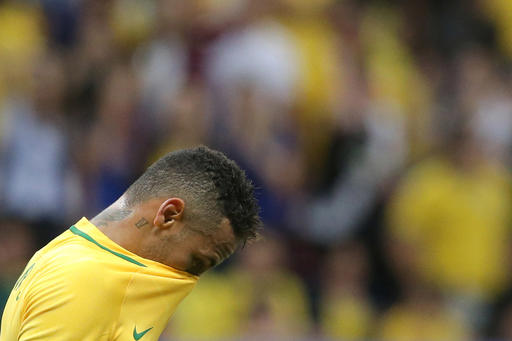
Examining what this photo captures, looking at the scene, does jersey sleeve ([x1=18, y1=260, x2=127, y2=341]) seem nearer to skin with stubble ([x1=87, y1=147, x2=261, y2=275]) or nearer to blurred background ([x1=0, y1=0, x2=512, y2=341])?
skin with stubble ([x1=87, y1=147, x2=261, y2=275])

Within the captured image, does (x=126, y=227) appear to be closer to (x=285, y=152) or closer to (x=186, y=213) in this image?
(x=186, y=213)

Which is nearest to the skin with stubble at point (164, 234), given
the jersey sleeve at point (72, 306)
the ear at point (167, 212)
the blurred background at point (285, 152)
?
the ear at point (167, 212)

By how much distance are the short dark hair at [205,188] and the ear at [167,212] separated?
26 millimetres

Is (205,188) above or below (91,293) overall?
above

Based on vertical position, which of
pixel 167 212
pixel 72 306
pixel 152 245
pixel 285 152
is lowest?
pixel 285 152

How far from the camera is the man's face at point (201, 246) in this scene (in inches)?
126

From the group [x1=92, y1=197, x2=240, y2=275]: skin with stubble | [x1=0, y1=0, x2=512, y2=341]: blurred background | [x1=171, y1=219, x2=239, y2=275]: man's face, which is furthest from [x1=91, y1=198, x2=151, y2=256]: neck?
[x1=0, y1=0, x2=512, y2=341]: blurred background

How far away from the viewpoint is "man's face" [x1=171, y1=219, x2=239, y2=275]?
126 inches

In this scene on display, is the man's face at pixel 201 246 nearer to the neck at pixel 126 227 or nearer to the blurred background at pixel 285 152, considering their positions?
the neck at pixel 126 227

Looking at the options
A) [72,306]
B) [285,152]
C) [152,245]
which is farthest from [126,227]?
[285,152]

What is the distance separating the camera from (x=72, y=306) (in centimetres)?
295

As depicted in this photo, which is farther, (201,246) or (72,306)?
(201,246)

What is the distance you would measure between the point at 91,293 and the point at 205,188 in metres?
0.50

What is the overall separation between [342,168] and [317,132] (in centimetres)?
40
